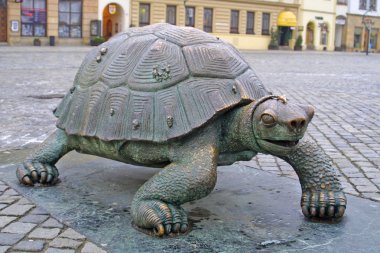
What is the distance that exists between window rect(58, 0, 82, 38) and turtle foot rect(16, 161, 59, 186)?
101 ft

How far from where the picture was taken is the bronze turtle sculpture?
2895 millimetres

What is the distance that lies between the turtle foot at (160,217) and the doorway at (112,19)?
32792 millimetres

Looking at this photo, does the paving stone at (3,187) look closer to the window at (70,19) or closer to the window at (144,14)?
the window at (70,19)

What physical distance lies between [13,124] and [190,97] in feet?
14.3

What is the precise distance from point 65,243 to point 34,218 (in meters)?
0.49

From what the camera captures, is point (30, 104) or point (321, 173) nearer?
point (321, 173)

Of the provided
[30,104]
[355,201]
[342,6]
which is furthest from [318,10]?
[355,201]

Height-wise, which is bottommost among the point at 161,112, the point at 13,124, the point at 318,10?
the point at 13,124

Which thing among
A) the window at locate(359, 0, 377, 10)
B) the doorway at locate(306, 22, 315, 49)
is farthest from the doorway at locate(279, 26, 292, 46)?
the window at locate(359, 0, 377, 10)

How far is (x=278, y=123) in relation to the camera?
2771mm

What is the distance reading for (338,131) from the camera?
6848mm

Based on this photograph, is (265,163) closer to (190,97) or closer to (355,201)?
(355,201)

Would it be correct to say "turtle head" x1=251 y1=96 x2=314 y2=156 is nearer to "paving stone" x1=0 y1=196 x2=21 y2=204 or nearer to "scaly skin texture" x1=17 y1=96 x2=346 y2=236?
"scaly skin texture" x1=17 y1=96 x2=346 y2=236

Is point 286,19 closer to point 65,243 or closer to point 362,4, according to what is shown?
point 362,4
